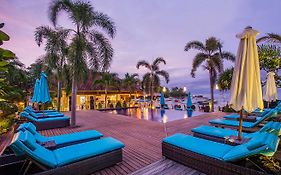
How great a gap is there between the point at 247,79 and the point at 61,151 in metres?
4.37

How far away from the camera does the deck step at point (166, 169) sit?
3404mm

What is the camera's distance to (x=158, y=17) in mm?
20312

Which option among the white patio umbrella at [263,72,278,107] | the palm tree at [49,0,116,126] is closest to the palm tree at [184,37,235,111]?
the white patio umbrella at [263,72,278,107]

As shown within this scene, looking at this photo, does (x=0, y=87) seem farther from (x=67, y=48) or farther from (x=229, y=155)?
(x=67, y=48)

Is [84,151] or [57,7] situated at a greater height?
[57,7]

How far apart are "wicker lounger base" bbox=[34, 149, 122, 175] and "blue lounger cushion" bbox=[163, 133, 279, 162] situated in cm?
134

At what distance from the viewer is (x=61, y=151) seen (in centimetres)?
344

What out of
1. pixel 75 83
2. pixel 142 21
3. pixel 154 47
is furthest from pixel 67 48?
pixel 154 47

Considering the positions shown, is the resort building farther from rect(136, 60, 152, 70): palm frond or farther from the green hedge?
the green hedge

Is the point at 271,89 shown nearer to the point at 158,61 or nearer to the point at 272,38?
the point at 272,38

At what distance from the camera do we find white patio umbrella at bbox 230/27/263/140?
3484mm

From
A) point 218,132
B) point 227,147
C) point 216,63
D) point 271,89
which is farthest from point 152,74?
point 227,147

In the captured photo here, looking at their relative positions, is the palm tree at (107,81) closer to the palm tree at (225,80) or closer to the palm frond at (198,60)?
the palm frond at (198,60)

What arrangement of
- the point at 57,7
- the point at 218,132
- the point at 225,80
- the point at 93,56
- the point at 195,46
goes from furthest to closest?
the point at 195,46 → the point at 225,80 → the point at 93,56 → the point at 57,7 → the point at 218,132
